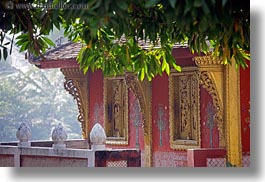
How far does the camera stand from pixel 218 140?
443cm

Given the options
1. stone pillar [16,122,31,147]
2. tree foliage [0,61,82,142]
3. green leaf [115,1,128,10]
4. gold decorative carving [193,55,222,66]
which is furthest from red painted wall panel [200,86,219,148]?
stone pillar [16,122,31,147]

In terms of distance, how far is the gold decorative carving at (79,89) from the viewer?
4.44 metres

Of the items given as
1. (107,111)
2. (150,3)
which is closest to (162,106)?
(107,111)

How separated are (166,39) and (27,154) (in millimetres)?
833

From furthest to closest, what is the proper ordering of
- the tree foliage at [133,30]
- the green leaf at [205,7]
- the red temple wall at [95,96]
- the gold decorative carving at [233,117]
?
the red temple wall at [95,96]
the gold decorative carving at [233,117]
the tree foliage at [133,30]
the green leaf at [205,7]

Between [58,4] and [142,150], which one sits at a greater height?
[58,4]

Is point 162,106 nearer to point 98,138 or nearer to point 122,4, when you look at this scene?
point 98,138

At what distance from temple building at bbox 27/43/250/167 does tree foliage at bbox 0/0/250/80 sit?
59mm

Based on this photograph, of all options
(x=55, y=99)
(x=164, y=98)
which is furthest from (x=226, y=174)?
(x=55, y=99)

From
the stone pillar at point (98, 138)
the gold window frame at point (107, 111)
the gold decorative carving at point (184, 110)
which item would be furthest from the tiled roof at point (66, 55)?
the stone pillar at point (98, 138)

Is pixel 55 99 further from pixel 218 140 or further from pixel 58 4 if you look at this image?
pixel 218 140

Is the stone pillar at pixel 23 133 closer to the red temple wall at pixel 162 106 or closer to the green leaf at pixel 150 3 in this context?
the red temple wall at pixel 162 106

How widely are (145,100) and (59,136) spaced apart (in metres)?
0.52

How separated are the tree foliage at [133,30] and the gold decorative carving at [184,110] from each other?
0.30 feet
